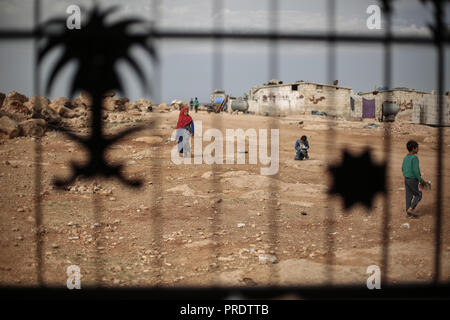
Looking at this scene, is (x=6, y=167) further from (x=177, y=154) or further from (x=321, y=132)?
(x=321, y=132)

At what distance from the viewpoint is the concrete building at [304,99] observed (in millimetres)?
28766

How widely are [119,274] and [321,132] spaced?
15274 mm

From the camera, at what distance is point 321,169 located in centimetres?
939

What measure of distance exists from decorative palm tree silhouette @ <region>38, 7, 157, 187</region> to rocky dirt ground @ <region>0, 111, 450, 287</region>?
16 centimetres

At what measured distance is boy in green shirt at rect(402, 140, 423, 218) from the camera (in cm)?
515

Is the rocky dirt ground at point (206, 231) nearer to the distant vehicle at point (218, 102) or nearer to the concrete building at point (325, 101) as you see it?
the distant vehicle at point (218, 102)

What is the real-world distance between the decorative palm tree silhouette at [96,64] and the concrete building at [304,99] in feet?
90.1

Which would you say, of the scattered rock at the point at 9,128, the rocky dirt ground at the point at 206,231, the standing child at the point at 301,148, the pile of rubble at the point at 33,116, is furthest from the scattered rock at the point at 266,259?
the scattered rock at the point at 9,128

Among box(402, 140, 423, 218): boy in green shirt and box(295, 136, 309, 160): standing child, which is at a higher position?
box(295, 136, 309, 160): standing child

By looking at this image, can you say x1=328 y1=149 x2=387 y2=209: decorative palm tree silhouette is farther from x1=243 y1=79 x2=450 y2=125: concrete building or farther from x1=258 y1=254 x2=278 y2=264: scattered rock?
x1=243 y1=79 x2=450 y2=125: concrete building

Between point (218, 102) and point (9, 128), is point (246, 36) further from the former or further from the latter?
point (218, 102)

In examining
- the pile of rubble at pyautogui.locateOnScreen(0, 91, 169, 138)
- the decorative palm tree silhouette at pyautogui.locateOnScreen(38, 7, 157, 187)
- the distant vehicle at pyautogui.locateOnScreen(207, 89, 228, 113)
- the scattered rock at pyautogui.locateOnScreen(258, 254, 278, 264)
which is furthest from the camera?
the distant vehicle at pyautogui.locateOnScreen(207, 89, 228, 113)

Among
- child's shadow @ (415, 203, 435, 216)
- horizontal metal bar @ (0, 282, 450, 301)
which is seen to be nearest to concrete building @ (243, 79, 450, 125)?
child's shadow @ (415, 203, 435, 216)
